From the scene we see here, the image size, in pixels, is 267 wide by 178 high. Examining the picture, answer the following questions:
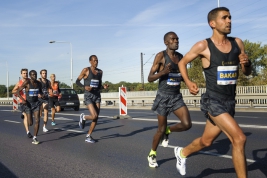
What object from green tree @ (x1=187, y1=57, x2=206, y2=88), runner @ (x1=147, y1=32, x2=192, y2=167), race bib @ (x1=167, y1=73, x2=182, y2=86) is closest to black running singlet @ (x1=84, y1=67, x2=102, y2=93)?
runner @ (x1=147, y1=32, x2=192, y2=167)

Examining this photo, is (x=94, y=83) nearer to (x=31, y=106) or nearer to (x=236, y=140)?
(x=31, y=106)

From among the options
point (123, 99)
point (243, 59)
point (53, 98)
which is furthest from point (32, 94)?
point (123, 99)

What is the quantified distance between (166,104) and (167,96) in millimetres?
143

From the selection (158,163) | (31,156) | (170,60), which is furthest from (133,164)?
(31,156)

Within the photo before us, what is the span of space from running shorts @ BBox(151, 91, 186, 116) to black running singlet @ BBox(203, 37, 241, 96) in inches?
66.7

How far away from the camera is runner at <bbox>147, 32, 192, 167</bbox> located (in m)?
6.00

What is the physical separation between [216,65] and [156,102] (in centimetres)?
194

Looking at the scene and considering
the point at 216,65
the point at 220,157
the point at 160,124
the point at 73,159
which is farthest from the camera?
the point at 73,159

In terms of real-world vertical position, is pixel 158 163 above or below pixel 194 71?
below

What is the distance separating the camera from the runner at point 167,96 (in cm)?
600

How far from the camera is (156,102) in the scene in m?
6.16

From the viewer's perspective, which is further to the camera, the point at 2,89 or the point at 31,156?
the point at 2,89

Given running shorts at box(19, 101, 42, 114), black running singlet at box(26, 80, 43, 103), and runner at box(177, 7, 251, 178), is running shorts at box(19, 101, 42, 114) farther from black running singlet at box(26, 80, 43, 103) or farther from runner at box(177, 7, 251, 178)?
runner at box(177, 7, 251, 178)

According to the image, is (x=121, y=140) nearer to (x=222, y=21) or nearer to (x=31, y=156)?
(x=31, y=156)
